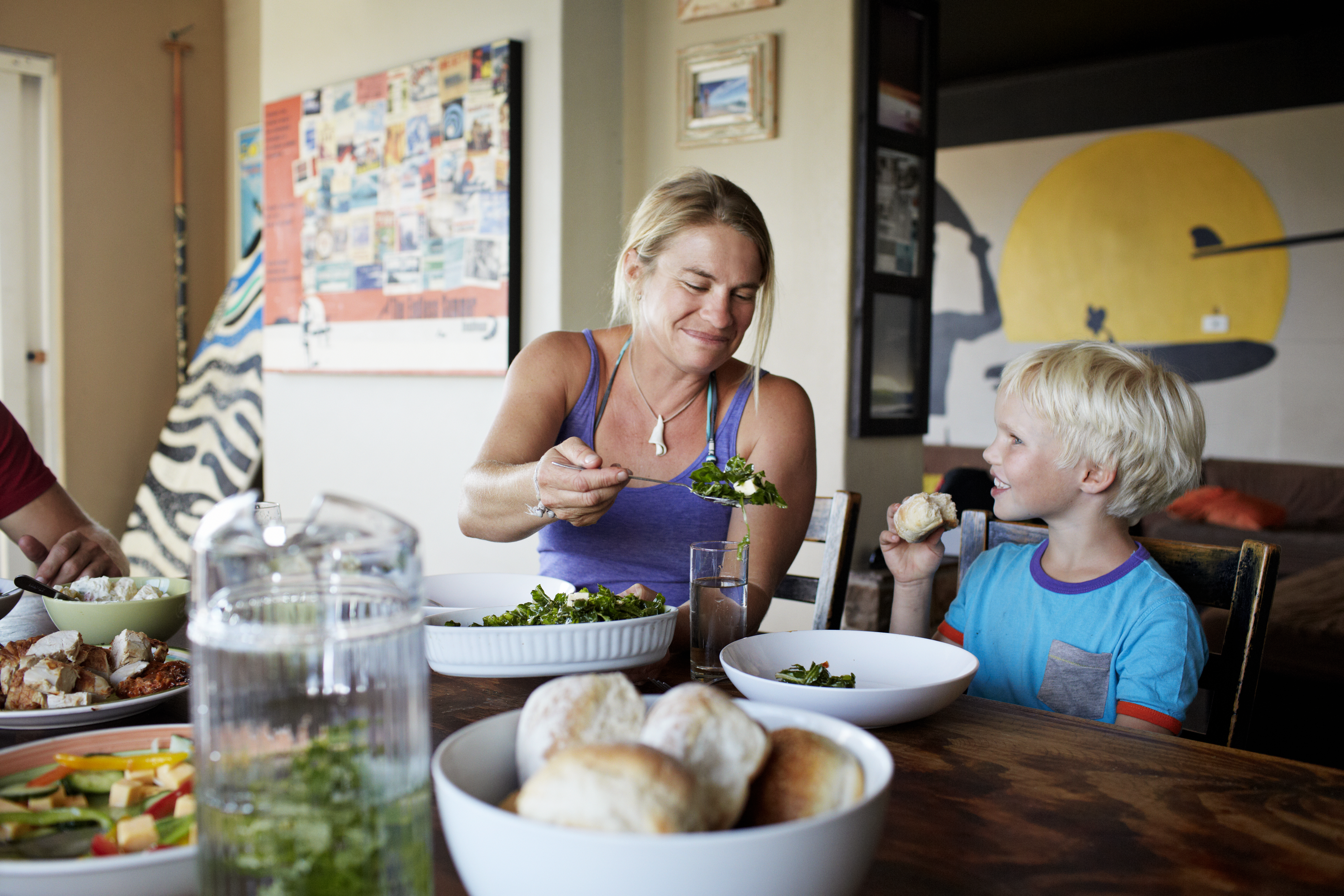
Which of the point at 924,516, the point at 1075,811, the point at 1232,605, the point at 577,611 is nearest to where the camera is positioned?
the point at 1075,811

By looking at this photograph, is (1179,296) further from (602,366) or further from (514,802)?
(514,802)

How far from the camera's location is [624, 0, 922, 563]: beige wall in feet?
9.43

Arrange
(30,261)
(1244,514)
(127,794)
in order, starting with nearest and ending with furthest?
1. (127,794)
2. (30,261)
3. (1244,514)

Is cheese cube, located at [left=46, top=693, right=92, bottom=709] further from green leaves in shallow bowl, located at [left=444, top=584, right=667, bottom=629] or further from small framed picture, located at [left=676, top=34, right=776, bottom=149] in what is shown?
small framed picture, located at [left=676, top=34, right=776, bottom=149]

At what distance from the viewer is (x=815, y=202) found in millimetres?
2932

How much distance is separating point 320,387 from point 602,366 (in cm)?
238

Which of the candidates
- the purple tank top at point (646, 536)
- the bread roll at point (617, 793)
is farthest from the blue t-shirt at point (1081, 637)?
the bread roll at point (617, 793)

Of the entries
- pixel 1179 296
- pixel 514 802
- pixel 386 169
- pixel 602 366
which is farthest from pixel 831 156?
pixel 1179 296

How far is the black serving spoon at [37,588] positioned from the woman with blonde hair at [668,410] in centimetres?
59

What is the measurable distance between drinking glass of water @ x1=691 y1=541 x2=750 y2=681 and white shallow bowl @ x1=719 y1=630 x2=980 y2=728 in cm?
2

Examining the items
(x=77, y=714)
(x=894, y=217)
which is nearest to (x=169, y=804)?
(x=77, y=714)

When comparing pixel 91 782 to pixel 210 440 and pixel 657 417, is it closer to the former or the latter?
pixel 657 417

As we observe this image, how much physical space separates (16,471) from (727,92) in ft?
7.16

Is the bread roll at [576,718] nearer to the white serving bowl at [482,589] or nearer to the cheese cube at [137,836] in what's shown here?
the cheese cube at [137,836]
